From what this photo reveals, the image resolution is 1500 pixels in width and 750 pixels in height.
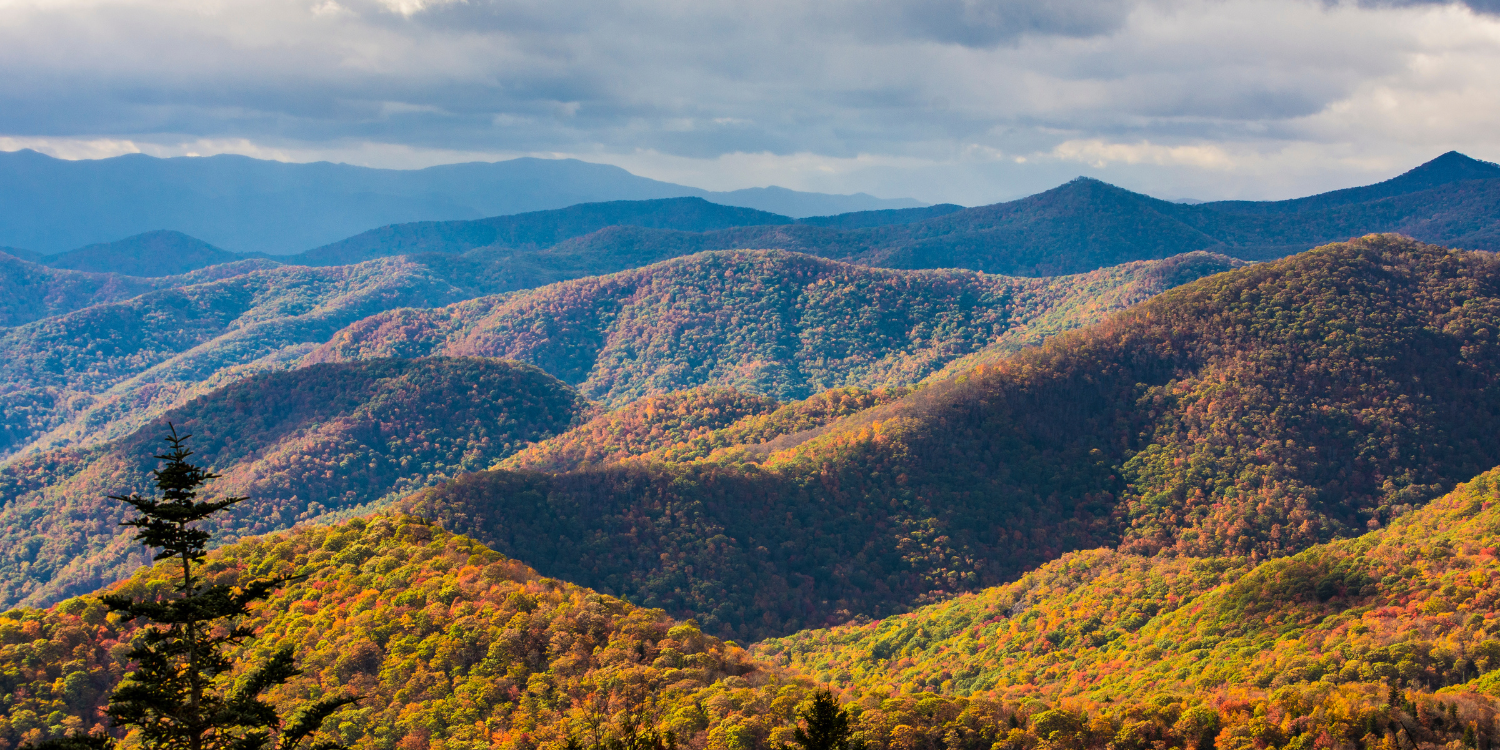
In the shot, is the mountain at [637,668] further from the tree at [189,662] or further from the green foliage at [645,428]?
the green foliage at [645,428]

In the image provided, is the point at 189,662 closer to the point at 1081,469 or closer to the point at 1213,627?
the point at 1213,627

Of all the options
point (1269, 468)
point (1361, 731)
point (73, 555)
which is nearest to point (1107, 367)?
point (1269, 468)

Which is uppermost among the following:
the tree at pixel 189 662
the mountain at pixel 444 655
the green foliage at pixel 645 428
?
the tree at pixel 189 662

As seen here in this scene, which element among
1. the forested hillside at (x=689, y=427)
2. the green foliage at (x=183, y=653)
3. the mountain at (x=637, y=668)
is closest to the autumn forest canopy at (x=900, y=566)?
the green foliage at (x=183, y=653)

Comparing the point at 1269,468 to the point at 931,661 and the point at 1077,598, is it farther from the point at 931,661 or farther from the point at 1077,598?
the point at 931,661

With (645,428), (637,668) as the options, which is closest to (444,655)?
(637,668)

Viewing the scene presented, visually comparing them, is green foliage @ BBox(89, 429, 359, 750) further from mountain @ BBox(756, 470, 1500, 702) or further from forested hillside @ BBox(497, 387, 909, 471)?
forested hillside @ BBox(497, 387, 909, 471)

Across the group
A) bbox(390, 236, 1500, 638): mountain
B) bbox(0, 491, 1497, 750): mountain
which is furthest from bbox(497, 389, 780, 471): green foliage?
bbox(0, 491, 1497, 750): mountain
